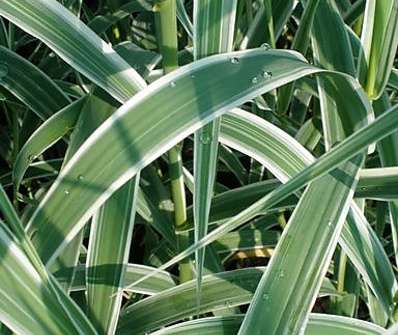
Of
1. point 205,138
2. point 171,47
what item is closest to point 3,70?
point 171,47

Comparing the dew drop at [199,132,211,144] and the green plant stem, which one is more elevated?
the green plant stem

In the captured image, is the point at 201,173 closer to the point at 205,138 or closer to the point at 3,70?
the point at 205,138

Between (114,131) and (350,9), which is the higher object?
(350,9)

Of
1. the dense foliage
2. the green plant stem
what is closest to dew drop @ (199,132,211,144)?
the dense foliage

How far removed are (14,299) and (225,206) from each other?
0.33 metres

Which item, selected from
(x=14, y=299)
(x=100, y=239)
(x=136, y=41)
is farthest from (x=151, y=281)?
(x=136, y=41)

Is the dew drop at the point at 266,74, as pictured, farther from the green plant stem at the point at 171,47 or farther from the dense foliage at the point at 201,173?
the green plant stem at the point at 171,47

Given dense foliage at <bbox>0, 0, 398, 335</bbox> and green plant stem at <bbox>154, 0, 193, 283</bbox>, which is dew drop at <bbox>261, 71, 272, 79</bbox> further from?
green plant stem at <bbox>154, 0, 193, 283</bbox>

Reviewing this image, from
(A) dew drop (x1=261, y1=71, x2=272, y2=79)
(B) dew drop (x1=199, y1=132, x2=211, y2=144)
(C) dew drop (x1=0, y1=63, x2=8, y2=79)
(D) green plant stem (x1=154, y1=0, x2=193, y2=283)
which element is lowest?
(B) dew drop (x1=199, y1=132, x2=211, y2=144)

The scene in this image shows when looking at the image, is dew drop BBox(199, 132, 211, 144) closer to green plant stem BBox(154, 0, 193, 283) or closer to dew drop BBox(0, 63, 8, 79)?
green plant stem BBox(154, 0, 193, 283)

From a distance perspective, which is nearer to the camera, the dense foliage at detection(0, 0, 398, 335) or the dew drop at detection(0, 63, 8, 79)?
the dense foliage at detection(0, 0, 398, 335)

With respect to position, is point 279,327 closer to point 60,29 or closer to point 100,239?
point 100,239

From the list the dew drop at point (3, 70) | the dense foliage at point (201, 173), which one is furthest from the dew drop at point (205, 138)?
the dew drop at point (3, 70)

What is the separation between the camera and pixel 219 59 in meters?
0.55
